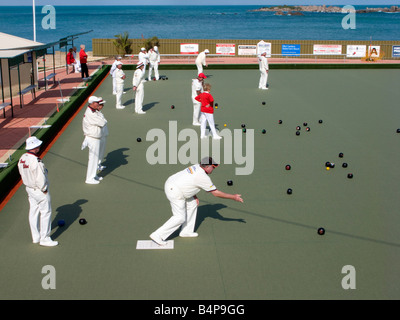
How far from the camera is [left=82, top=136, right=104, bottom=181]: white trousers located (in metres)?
11.1

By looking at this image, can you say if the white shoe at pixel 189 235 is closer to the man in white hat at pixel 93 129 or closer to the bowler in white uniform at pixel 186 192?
the bowler in white uniform at pixel 186 192

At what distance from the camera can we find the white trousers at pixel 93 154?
11086mm

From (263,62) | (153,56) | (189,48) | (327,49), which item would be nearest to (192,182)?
(263,62)

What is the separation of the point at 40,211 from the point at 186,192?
2461 mm

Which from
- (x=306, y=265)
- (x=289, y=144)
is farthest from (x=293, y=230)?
(x=289, y=144)

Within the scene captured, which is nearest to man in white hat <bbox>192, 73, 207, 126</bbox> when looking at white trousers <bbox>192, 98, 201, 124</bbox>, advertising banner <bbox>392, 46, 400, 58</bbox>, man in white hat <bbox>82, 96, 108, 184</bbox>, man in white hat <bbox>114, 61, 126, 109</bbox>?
white trousers <bbox>192, 98, 201, 124</bbox>

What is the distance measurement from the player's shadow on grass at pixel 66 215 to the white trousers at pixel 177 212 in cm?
194

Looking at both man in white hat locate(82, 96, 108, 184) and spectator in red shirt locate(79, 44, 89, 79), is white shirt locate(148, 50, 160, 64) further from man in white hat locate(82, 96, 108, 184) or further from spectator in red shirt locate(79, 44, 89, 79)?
man in white hat locate(82, 96, 108, 184)

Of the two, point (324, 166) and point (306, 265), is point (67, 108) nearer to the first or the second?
point (324, 166)

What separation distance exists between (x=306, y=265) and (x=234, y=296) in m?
1.49

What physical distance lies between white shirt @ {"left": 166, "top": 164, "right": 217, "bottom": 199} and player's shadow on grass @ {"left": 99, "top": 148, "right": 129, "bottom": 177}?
444cm

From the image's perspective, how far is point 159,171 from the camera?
40.3 feet

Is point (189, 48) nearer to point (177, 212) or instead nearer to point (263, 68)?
point (263, 68)
